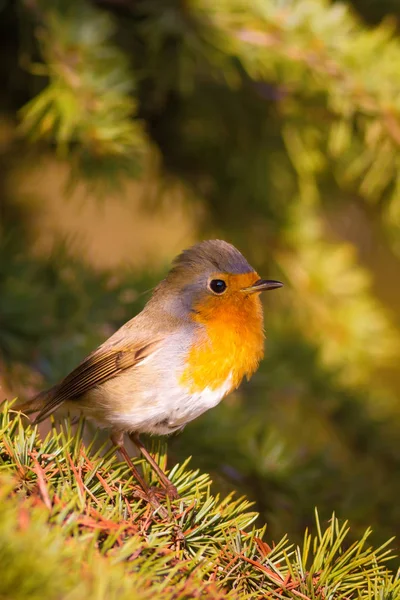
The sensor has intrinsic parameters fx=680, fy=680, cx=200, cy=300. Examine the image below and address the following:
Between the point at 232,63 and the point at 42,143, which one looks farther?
the point at 42,143

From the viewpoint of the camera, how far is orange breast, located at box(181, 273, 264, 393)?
2293 millimetres

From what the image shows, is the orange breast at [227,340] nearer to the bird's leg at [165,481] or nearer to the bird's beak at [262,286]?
the bird's beak at [262,286]

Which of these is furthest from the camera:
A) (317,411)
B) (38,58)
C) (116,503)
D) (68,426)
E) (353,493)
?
(317,411)

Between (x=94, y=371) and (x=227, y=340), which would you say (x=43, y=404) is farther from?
(x=227, y=340)

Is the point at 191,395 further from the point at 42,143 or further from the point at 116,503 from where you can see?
the point at 42,143

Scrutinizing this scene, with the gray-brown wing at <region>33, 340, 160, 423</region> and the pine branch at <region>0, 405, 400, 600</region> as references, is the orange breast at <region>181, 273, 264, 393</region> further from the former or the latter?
the pine branch at <region>0, 405, 400, 600</region>

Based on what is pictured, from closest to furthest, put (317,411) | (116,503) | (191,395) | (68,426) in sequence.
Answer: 1. (116,503)
2. (68,426)
3. (191,395)
4. (317,411)

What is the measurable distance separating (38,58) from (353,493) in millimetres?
1990

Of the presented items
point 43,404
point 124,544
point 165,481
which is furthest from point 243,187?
point 124,544

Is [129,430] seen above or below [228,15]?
below

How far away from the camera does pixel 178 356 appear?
7.72 ft

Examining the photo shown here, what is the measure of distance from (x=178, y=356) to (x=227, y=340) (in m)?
0.18

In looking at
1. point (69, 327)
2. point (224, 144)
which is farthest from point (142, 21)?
point (69, 327)

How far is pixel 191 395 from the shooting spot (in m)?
2.26
